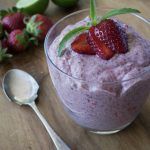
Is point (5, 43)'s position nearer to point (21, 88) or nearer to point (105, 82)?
point (21, 88)

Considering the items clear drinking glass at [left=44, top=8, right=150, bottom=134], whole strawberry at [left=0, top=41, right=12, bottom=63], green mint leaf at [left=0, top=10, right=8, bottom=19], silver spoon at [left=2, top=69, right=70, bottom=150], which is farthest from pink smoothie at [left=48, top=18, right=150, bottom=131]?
green mint leaf at [left=0, top=10, right=8, bottom=19]

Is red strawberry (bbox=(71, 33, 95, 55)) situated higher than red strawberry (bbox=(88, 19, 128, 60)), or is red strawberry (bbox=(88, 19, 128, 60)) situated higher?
red strawberry (bbox=(88, 19, 128, 60))

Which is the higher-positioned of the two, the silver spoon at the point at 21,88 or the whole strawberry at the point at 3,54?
the whole strawberry at the point at 3,54

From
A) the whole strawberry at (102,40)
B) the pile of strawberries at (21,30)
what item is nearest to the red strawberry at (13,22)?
the pile of strawberries at (21,30)

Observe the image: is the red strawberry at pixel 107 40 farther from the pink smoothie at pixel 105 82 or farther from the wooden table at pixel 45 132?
the wooden table at pixel 45 132

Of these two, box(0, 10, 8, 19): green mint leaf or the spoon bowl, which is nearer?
the spoon bowl

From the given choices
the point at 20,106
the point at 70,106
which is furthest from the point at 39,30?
the point at 70,106

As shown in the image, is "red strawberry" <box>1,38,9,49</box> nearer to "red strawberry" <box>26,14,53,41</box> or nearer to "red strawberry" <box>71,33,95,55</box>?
"red strawberry" <box>26,14,53,41</box>

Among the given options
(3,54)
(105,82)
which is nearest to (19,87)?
(3,54)
